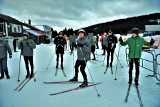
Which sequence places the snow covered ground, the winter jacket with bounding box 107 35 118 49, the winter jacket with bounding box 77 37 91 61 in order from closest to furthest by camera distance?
the snow covered ground, the winter jacket with bounding box 77 37 91 61, the winter jacket with bounding box 107 35 118 49

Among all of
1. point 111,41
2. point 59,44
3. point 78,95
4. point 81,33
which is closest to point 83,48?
point 81,33

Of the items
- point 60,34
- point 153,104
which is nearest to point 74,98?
point 153,104

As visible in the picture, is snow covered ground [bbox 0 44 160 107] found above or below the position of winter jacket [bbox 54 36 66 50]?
below

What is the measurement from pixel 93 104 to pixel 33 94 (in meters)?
1.82

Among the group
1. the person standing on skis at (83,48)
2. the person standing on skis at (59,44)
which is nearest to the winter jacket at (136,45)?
the person standing on skis at (83,48)

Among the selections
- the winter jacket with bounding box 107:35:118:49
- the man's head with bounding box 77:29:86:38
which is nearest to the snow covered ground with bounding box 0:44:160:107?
the man's head with bounding box 77:29:86:38

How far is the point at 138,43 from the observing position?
6203mm

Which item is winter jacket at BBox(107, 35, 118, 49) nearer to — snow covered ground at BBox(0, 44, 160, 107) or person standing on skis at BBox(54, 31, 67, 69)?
person standing on skis at BBox(54, 31, 67, 69)

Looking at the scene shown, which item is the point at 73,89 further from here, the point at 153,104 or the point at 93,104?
the point at 153,104

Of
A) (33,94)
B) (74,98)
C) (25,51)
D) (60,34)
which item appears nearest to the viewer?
(74,98)

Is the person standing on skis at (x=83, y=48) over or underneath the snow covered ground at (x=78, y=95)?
over

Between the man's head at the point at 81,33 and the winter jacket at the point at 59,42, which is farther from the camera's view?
the winter jacket at the point at 59,42

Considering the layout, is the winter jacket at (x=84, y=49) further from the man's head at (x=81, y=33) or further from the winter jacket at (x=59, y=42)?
the winter jacket at (x=59, y=42)

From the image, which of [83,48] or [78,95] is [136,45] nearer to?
[83,48]
